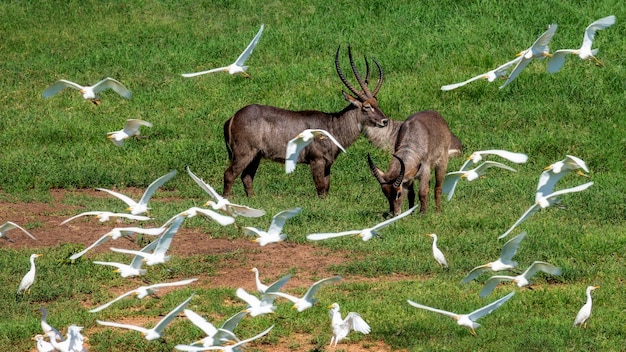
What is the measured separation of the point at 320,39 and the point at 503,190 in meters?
7.41

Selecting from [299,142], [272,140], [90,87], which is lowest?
[272,140]

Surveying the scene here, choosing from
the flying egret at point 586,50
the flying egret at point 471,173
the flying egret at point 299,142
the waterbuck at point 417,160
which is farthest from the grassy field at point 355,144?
the flying egret at point 586,50

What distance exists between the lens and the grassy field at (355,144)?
448 inches

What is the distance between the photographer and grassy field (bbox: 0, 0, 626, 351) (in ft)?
37.3

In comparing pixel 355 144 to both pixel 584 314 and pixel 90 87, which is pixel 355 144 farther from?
pixel 584 314

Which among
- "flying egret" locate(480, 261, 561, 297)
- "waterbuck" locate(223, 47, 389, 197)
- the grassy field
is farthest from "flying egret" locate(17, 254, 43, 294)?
"waterbuck" locate(223, 47, 389, 197)

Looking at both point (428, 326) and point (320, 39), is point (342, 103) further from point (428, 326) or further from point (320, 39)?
point (428, 326)

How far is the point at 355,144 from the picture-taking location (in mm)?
18766

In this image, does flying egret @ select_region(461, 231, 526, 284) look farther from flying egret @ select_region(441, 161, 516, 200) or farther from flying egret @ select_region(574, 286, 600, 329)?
flying egret @ select_region(441, 161, 516, 200)

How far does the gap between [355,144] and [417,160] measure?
327 centimetres

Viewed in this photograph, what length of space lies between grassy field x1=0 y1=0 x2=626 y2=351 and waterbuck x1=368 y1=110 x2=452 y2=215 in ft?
1.26

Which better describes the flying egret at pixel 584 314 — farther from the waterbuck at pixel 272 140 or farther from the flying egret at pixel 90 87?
the waterbuck at pixel 272 140

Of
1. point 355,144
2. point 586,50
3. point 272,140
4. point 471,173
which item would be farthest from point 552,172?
point 355,144

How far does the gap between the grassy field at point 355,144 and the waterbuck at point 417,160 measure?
384 mm
